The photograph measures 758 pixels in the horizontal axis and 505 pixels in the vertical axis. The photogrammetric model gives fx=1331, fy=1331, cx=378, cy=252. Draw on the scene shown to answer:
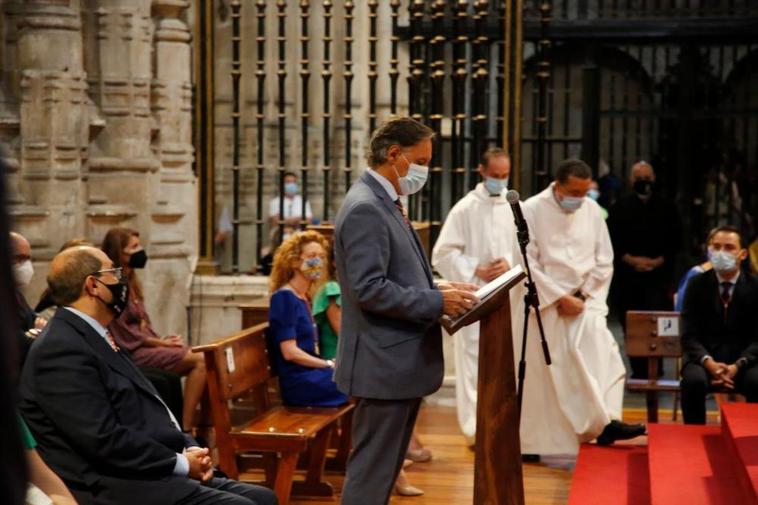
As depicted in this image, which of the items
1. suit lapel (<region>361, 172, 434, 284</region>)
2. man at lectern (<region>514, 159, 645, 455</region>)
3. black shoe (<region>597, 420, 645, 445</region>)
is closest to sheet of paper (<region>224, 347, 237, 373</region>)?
suit lapel (<region>361, 172, 434, 284</region>)

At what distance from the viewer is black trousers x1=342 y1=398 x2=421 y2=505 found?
14.1 ft

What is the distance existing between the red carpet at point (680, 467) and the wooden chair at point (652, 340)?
0.34 metres

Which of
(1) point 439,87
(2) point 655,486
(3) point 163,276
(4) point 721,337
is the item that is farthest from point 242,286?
(2) point 655,486

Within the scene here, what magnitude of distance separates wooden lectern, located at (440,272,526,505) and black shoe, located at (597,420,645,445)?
→ 216 centimetres

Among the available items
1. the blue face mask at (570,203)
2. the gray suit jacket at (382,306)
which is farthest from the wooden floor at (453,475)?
the gray suit jacket at (382,306)

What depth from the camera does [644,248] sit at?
9305mm

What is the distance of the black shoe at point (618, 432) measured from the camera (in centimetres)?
673

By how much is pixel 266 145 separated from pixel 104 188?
9.20 feet

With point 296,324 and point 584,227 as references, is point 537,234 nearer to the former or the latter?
point 584,227

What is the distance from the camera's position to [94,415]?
3.94 m

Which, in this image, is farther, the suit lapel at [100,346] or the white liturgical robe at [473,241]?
the white liturgical robe at [473,241]

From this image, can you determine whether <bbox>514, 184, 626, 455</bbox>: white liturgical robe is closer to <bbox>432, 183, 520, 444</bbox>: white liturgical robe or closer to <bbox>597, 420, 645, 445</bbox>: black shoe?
<bbox>597, 420, 645, 445</bbox>: black shoe

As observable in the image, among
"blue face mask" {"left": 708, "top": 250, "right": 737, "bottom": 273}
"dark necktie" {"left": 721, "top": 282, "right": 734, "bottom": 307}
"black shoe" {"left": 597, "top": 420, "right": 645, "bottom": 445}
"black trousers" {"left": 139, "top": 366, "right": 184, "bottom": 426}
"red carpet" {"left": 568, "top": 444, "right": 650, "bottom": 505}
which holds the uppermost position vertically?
"blue face mask" {"left": 708, "top": 250, "right": 737, "bottom": 273}

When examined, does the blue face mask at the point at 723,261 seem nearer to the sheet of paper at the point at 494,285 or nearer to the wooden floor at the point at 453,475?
the wooden floor at the point at 453,475
